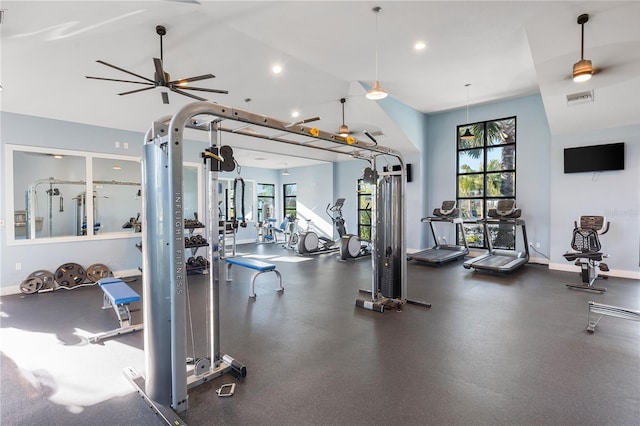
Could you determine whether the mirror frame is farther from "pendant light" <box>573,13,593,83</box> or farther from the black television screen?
the black television screen

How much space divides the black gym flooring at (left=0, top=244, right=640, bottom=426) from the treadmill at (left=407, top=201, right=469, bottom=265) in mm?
2358

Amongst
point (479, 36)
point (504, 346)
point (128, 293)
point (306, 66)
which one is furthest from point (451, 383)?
point (306, 66)

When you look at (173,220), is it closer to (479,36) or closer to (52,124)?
(479,36)

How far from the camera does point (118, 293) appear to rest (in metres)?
3.54

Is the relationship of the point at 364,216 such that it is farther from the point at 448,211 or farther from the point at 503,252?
the point at 503,252

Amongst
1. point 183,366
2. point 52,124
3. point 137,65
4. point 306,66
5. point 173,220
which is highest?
point 306,66

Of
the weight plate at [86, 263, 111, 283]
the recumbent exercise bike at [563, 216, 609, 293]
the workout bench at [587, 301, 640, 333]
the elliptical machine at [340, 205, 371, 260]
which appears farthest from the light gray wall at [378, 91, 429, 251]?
the weight plate at [86, 263, 111, 283]

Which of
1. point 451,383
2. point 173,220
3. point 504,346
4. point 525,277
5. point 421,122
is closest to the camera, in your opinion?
point 173,220

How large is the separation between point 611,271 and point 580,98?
3337 mm

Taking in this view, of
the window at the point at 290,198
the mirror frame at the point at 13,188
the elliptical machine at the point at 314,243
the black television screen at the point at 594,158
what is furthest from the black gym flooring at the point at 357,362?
the window at the point at 290,198

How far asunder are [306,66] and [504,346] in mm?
4716

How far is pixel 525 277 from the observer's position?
595 cm

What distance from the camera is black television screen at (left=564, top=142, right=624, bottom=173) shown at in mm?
5883

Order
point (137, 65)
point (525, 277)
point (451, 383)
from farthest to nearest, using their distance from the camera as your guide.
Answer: point (525, 277) → point (137, 65) → point (451, 383)
